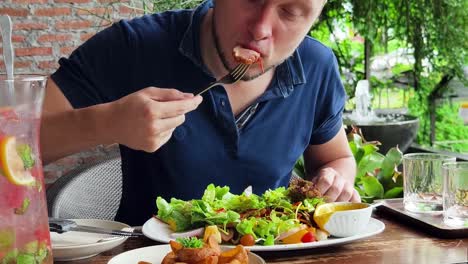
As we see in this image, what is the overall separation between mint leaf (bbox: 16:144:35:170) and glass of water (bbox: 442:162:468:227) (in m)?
0.85

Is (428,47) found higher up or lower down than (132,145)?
higher up

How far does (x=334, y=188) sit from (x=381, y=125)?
2.30 m

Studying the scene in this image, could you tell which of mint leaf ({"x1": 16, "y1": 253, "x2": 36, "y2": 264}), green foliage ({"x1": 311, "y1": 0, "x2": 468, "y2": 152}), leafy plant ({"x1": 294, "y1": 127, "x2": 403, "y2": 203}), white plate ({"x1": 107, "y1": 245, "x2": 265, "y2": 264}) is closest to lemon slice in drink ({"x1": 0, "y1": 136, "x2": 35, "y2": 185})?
mint leaf ({"x1": 16, "y1": 253, "x2": 36, "y2": 264})

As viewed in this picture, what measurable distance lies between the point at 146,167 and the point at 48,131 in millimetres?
379

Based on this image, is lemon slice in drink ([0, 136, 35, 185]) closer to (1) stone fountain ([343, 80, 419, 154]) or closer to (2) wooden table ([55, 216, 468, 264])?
(2) wooden table ([55, 216, 468, 264])

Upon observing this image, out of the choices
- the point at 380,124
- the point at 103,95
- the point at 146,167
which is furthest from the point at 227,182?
the point at 380,124

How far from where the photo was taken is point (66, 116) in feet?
5.15

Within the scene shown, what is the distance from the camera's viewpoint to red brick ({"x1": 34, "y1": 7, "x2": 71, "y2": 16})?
3.75 metres

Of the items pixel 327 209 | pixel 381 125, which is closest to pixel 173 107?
pixel 327 209

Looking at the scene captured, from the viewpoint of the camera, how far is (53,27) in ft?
12.4

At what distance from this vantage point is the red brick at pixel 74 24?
12.4ft

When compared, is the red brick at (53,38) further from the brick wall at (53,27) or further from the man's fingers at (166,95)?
the man's fingers at (166,95)

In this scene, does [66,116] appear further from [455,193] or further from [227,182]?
[455,193]

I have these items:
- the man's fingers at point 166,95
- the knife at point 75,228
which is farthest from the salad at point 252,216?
the man's fingers at point 166,95
